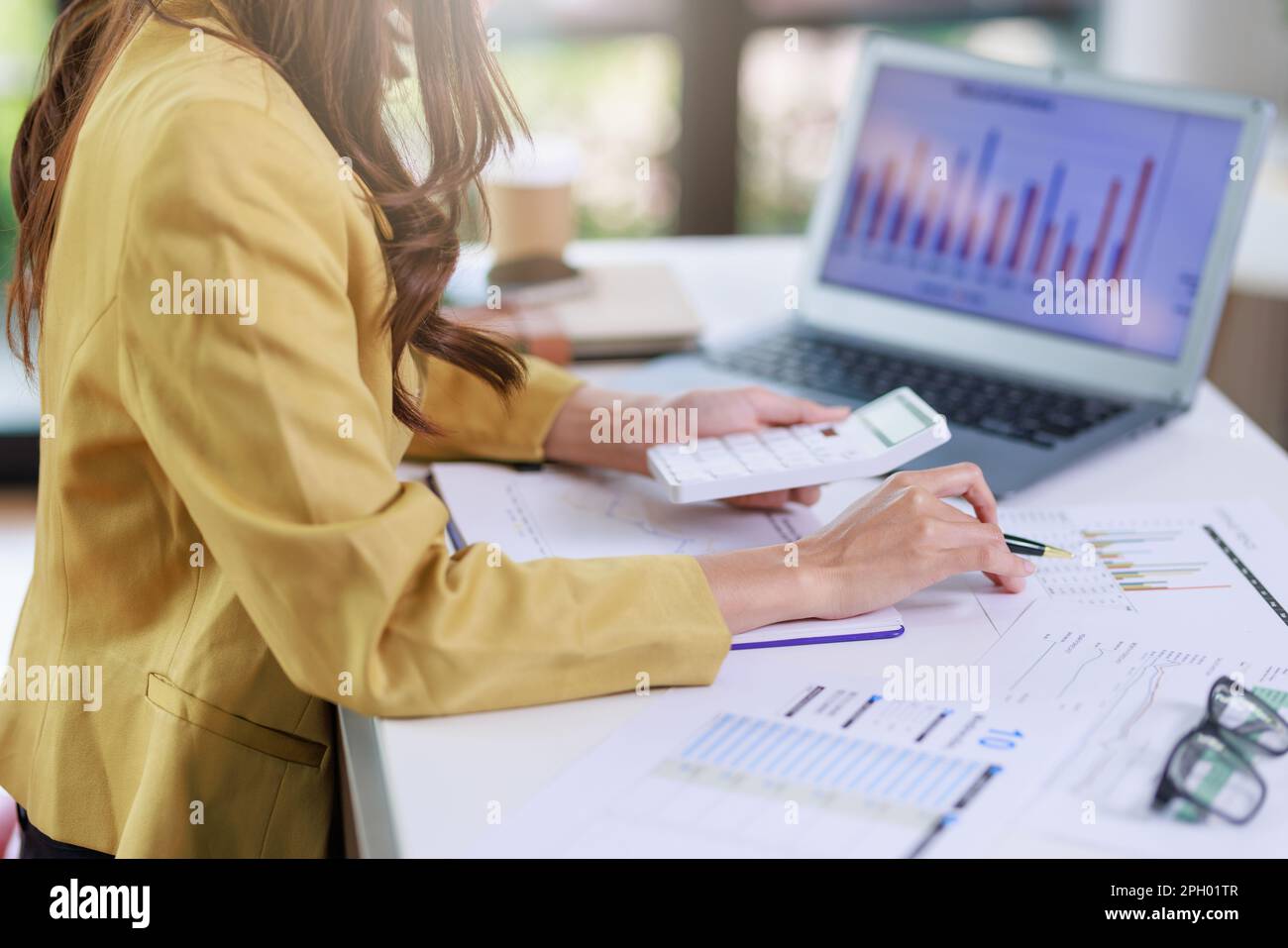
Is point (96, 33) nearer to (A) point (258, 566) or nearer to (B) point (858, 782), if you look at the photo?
(A) point (258, 566)

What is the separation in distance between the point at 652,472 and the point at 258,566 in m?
0.41

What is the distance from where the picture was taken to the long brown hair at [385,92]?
81 cm

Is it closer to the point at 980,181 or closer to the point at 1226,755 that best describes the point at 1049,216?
the point at 980,181

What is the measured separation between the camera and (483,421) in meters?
1.19

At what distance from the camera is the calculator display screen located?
1.06 m

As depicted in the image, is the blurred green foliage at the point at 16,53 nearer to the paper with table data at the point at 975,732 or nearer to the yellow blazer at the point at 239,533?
the yellow blazer at the point at 239,533

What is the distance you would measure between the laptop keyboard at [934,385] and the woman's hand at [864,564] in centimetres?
31

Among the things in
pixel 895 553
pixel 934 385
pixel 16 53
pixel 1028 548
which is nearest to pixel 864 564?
pixel 895 553

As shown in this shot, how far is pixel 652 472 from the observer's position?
109cm

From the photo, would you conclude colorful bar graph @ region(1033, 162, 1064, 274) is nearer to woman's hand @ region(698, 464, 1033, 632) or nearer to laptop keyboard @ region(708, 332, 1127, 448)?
laptop keyboard @ region(708, 332, 1127, 448)

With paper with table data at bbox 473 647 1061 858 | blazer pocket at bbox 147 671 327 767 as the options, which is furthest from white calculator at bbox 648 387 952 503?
blazer pocket at bbox 147 671 327 767

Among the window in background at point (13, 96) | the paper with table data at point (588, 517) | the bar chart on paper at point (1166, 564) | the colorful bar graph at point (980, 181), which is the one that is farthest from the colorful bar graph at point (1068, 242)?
the window in background at point (13, 96)

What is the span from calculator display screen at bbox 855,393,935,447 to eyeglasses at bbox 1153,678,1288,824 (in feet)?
1.06

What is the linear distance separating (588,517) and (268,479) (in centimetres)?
38
